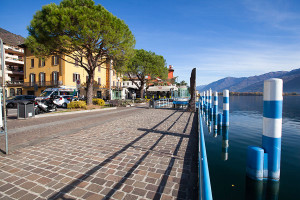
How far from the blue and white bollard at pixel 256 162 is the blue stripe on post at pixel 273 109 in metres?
0.65

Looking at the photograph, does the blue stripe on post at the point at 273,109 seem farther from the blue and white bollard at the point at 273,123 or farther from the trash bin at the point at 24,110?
the trash bin at the point at 24,110

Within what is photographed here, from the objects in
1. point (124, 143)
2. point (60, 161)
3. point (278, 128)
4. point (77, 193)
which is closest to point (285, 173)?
point (278, 128)

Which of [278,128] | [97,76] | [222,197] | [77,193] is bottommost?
[222,197]

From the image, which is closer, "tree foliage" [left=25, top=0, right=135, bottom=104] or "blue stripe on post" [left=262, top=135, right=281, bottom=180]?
"blue stripe on post" [left=262, top=135, right=281, bottom=180]

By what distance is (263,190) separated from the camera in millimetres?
3043

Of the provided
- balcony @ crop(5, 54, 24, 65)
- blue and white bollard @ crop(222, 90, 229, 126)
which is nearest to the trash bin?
blue and white bollard @ crop(222, 90, 229, 126)

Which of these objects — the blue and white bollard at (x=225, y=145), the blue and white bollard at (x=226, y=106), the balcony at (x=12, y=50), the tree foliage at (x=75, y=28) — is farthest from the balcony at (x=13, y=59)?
the blue and white bollard at (x=225, y=145)

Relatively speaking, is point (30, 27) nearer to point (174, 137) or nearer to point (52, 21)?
point (52, 21)

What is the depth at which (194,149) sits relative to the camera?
4.29m

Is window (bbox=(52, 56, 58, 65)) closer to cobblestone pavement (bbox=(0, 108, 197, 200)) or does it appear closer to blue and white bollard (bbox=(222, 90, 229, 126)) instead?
cobblestone pavement (bbox=(0, 108, 197, 200))

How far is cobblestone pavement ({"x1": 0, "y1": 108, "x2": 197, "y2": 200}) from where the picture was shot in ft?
8.03

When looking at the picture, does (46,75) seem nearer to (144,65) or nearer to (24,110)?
(144,65)

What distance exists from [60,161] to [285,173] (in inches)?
221

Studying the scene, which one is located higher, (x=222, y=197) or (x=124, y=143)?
(x=124, y=143)
